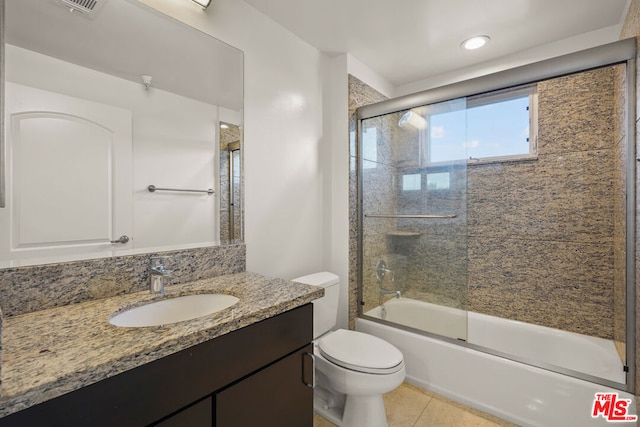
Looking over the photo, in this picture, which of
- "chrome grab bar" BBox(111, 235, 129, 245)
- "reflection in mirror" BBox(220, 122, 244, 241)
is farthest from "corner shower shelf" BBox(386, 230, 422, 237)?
"chrome grab bar" BBox(111, 235, 129, 245)

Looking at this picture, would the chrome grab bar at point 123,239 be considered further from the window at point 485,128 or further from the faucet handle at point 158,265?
the window at point 485,128

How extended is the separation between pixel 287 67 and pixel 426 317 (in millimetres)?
1997

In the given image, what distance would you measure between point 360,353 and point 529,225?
1649mm

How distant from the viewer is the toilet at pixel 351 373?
1471 mm

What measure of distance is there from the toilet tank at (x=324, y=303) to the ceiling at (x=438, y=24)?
1.63 m

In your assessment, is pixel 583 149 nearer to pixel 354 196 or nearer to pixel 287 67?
pixel 354 196

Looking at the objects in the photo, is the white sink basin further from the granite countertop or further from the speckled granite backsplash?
the speckled granite backsplash

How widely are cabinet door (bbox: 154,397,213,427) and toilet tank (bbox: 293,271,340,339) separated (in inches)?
39.9

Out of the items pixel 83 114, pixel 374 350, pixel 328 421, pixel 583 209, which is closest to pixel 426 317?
pixel 374 350

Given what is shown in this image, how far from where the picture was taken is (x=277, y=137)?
1888 mm

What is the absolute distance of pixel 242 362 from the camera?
0.92 metres

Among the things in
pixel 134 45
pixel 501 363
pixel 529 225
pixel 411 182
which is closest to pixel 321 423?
pixel 501 363

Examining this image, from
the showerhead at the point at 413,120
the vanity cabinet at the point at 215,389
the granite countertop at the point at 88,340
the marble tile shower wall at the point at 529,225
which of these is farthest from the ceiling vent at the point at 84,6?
the showerhead at the point at 413,120

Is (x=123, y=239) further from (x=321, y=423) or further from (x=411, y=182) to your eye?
(x=411, y=182)
